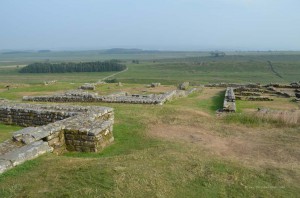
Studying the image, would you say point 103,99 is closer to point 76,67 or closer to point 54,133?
point 54,133

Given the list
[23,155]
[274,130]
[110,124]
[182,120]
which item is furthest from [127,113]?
[23,155]

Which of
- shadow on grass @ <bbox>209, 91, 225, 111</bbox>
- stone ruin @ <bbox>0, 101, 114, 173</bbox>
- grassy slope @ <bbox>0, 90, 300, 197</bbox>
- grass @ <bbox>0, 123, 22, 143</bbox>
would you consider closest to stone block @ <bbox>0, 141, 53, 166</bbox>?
stone ruin @ <bbox>0, 101, 114, 173</bbox>

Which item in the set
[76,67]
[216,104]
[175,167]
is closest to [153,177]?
[175,167]

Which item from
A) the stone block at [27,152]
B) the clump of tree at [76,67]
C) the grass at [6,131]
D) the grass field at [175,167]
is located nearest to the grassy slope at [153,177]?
the grass field at [175,167]

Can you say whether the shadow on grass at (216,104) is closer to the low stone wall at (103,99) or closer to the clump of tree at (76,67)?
the low stone wall at (103,99)

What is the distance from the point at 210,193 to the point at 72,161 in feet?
12.5

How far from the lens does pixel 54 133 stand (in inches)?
398

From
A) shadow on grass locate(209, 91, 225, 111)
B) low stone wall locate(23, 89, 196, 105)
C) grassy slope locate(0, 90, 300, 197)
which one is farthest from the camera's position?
low stone wall locate(23, 89, 196, 105)

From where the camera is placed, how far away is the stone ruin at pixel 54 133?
852cm

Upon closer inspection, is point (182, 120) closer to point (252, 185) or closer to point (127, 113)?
point (127, 113)

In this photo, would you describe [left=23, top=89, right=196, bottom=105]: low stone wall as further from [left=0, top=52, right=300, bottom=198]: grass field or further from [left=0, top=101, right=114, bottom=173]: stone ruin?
[left=0, top=52, right=300, bottom=198]: grass field

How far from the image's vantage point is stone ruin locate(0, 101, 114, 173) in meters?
8.52

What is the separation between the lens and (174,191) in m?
6.84

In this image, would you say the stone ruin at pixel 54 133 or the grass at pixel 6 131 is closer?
the stone ruin at pixel 54 133
